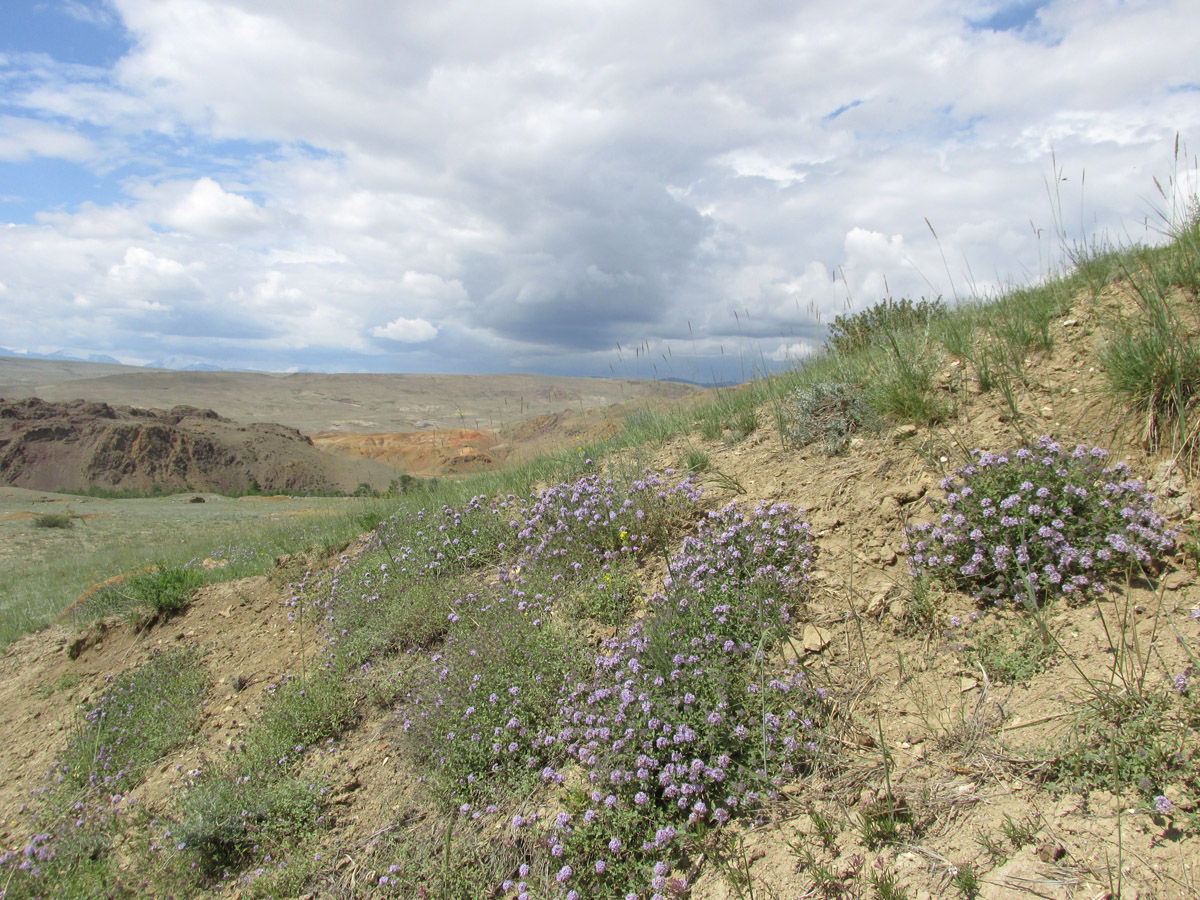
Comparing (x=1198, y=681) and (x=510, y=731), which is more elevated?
(x=1198, y=681)

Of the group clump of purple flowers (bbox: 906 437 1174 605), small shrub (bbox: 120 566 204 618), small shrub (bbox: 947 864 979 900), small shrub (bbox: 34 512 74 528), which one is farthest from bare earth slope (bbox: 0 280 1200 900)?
small shrub (bbox: 34 512 74 528)

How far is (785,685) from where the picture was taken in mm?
2900

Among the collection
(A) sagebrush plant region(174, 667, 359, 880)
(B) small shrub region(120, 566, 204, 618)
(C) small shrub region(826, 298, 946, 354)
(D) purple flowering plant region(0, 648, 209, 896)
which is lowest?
(D) purple flowering plant region(0, 648, 209, 896)

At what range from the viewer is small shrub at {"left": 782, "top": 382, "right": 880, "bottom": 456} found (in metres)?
4.75

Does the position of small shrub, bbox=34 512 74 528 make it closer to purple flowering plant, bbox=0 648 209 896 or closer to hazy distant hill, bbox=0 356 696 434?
purple flowering plant, bbox=0 648 209 896

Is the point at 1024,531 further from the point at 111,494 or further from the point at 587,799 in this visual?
the point at 111,494

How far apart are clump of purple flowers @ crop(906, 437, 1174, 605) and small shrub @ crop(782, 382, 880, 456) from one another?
1.28 metres

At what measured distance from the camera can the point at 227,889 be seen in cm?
324

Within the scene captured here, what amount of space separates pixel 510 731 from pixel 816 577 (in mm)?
1911

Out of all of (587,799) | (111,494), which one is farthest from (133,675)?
(111,494)

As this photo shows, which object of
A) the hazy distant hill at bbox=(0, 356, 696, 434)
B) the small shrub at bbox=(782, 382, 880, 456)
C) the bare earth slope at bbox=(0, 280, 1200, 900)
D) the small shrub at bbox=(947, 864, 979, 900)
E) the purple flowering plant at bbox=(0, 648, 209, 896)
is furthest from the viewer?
the hazy distant hill at bbox=(0, 356, 696, 434)

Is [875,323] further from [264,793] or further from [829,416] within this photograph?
[264,793]

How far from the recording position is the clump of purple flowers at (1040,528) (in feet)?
9.63

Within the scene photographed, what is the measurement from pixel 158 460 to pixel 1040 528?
3518 centimetres
